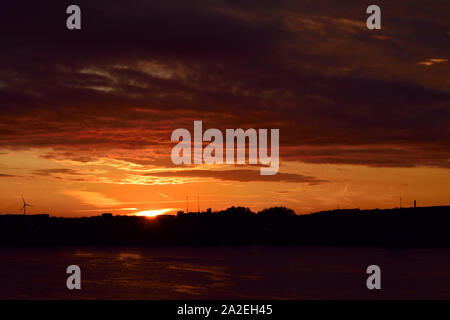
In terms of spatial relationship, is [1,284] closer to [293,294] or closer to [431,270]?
[293,294]

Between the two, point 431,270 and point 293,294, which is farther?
point 431,270

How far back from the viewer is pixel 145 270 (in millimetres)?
127438

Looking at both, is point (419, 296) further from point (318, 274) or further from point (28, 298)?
point (28, 298)

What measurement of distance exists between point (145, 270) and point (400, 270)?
51.2m

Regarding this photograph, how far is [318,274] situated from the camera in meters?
114
